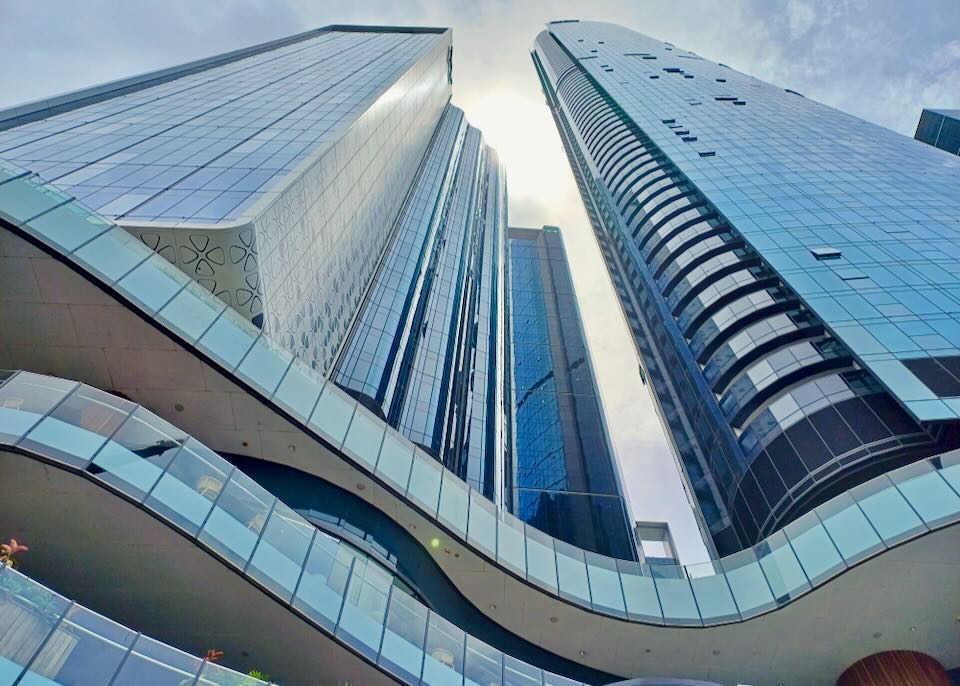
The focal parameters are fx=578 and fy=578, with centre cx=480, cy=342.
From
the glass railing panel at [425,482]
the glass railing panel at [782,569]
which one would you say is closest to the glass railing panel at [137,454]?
the glass railing panel at [425,482]

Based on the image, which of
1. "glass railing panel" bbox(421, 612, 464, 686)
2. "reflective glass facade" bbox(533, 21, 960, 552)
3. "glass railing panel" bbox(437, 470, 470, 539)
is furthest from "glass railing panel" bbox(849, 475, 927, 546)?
"glass railing panel" bbox(421, 612, 464, 686)

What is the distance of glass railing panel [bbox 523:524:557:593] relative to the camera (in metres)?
17.8

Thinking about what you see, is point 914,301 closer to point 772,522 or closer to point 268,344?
point 772,522

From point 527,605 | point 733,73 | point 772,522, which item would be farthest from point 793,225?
point 733,73

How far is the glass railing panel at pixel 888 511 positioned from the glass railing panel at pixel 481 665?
39.1 feet

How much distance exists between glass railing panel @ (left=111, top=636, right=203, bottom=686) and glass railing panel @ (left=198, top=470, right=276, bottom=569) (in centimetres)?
290

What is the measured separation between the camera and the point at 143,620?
1354 centimetres

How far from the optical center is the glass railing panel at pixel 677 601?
1745cm

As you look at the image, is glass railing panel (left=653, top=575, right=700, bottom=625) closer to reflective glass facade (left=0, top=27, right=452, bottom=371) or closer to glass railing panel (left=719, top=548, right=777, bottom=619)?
glass railing panel (left=719, top=548, right=777, bottom=619)

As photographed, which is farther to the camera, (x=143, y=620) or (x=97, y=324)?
(x=97, y=324)

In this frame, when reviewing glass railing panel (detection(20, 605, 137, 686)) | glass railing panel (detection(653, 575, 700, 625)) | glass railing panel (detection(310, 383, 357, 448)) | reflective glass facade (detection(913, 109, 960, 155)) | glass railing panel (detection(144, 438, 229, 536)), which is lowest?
glass railing panel (detection(20, 605, 137, 686))

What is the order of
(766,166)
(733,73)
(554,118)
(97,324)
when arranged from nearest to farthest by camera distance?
(97,324) < (766,166) < (733,73) < (554,118)

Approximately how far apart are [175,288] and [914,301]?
3883cm

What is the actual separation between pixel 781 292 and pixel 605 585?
93.1ft
